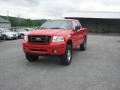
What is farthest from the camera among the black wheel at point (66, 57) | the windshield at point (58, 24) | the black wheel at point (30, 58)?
the windshield at point (58, 24)

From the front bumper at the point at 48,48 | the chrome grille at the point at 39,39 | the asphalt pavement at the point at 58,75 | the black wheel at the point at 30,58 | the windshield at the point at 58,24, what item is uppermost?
the windshield at the point at 58,24

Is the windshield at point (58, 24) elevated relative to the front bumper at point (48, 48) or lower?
elevated

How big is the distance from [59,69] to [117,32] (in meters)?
32.3

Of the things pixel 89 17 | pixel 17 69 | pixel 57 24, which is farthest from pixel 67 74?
pixel 89 17

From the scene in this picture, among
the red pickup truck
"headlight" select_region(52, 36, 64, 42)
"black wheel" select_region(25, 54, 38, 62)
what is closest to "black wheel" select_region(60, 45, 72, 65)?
the red pickup truck

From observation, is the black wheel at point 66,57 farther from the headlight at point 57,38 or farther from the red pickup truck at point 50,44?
the headlight at point 57,38

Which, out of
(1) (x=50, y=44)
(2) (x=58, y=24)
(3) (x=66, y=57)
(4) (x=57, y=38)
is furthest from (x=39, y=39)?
(2) (x=58, y=24)

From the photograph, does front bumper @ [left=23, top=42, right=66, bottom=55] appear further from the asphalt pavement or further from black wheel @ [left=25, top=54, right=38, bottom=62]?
black wheel @ [left=25, top=54, right=38, bottom=62]

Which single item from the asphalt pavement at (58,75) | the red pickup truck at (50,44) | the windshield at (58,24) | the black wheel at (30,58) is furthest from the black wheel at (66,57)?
the black wheel at (30,58)

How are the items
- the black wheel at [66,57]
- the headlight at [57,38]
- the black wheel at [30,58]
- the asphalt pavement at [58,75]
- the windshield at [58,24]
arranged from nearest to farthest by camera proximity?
→ the asphalt pavement at [58,75] < the headlight at [57,38] < the black wheel at [66,57] < the black wheel at [30,58] < the windshield at [58,24]

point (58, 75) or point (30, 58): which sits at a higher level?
point (30, 58)

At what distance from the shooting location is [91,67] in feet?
27.4

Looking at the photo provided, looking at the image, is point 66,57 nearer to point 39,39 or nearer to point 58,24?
point 39,39

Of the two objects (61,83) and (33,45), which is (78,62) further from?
(61,83)
